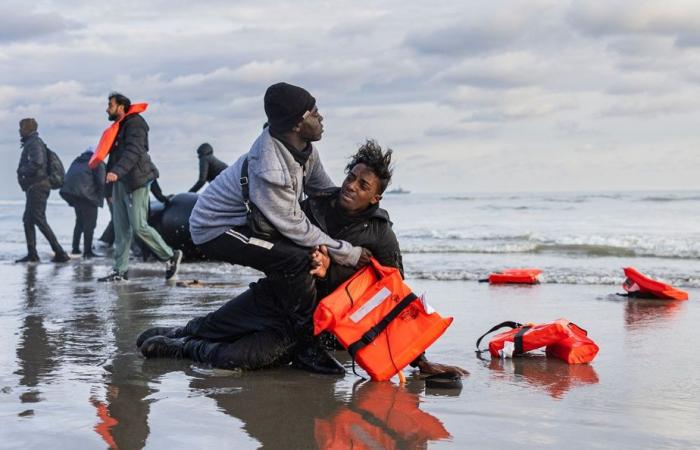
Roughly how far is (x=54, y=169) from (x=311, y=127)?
10.3 metres

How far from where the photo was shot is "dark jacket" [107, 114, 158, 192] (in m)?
10.1

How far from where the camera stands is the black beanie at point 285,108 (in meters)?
4.91

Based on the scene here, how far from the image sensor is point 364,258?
5.09m

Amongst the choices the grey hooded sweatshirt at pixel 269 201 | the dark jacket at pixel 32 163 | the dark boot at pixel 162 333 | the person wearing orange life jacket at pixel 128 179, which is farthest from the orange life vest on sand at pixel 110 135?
the grey hooded sweatshirt at pixel 269 201

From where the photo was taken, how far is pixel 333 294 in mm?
4910

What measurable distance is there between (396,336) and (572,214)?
25.6 metres

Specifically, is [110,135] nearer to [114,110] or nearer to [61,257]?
[114,110]

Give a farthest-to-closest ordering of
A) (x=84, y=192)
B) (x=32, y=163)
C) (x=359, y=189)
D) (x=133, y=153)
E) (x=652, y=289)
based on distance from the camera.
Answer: (x=84, y=192) < (x=32, y=163) < (x=133, y=153) < (x=652, y=289) < (x=359, y=189)

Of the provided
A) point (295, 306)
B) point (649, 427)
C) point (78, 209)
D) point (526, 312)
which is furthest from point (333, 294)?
point (78, 209)

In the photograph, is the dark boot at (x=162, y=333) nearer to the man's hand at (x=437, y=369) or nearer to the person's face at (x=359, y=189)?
the person's face at (x=359, y=189)

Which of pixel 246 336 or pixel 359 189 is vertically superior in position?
pixel 359 189

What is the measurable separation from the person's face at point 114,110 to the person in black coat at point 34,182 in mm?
4220

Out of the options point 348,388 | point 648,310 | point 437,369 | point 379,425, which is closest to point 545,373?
point 437,369

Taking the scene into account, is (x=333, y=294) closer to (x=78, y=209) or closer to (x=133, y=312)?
(x=133, y=312)
